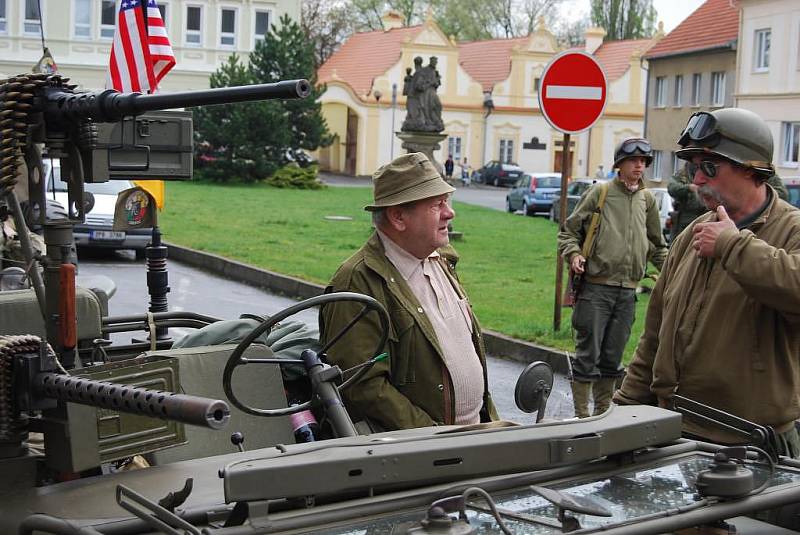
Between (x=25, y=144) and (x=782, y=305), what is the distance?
103 inches

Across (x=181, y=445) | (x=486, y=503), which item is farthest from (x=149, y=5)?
(x=486, y=503)

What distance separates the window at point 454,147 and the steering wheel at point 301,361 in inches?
2402

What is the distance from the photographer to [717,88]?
51.1m

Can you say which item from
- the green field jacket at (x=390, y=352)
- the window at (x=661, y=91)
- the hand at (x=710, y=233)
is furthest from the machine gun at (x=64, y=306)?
the window at (x=661, y=91)

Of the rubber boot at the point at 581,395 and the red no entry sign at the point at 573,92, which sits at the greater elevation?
the red no entry sign at the point at 573,92

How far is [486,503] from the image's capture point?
326cm

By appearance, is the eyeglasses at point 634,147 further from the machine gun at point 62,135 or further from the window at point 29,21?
the window at point 29,21

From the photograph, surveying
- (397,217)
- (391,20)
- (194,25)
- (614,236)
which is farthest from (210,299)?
(391,20)

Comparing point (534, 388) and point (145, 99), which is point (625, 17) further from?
point (145, 99)

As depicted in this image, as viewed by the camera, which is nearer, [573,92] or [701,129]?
[701,129]

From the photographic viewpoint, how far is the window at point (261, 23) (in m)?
59.5

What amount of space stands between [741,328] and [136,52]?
743cm

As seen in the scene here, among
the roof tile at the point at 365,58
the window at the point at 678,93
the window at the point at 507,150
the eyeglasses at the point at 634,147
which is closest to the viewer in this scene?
the eyeglasses at the point at 634,147

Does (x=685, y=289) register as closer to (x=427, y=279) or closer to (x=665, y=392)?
(x=665, y=392)
